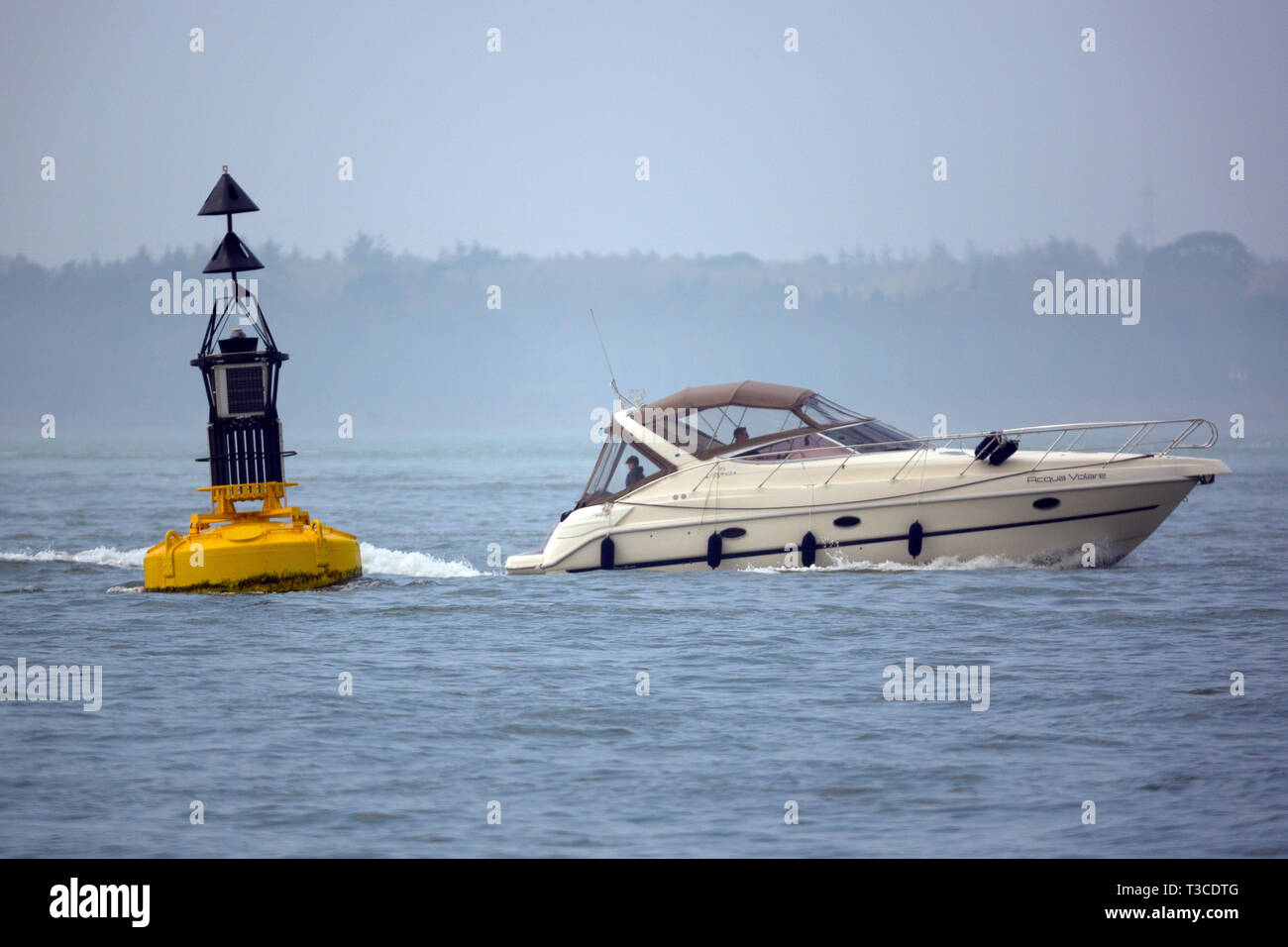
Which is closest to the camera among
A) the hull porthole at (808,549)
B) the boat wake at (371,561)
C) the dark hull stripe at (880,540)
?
the dark hull stripe at (880,540)

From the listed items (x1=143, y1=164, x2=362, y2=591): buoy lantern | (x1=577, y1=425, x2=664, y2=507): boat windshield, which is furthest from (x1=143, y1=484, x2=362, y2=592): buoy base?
(x1=577, y1=425, x2=664, y2=507): boat windshield

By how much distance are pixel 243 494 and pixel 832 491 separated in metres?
8.36

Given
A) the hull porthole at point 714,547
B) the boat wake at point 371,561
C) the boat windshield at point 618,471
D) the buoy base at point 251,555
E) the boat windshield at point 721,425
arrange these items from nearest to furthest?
the buoy base at point 251,555 < the hull porthole at point 714,547 < the boat windshield at point 721,425 < the boat windshield at point 618,471 < the boat wake at point 371,561

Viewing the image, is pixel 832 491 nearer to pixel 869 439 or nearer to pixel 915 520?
pixel 915 520

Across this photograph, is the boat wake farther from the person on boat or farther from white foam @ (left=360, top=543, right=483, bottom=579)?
the person on boat

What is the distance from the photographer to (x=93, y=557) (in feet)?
90.5

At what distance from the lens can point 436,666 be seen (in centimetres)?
1568

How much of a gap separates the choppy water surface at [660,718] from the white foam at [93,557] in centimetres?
285

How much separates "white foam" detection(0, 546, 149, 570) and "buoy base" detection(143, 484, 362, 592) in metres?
6.77

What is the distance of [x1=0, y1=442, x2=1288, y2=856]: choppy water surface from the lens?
32.0 feet

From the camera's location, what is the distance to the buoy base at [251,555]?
19359 mm

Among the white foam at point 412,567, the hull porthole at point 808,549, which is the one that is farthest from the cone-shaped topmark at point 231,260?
the hull porthole at point 808,549

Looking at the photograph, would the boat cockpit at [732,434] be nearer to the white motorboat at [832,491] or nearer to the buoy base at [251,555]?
the white motorboat at [832,491]
